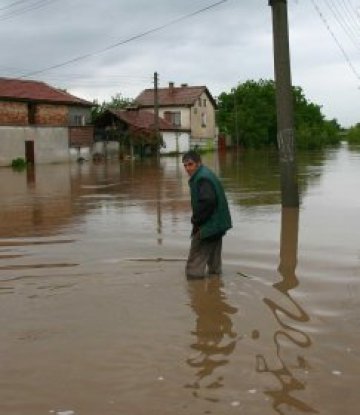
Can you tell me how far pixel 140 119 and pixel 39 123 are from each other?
1437 centimetres

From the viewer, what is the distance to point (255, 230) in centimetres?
1254

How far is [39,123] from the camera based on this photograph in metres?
49.2

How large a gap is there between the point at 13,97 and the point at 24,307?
41163mm

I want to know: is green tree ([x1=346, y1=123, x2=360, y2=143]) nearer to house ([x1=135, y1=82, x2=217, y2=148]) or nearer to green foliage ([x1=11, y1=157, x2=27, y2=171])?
house ([x1=135, y1=82, x2=217, y2=148])

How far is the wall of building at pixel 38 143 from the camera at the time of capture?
1796 inches

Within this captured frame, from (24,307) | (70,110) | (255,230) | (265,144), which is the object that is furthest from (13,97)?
(265,144)

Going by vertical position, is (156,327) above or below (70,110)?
below

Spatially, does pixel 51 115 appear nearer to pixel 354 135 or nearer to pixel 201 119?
pixel 201 119

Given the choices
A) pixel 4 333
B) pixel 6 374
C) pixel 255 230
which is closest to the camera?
pixel 6 374

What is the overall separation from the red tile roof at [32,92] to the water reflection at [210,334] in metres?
40.2

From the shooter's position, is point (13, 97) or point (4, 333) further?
point (13, 97)

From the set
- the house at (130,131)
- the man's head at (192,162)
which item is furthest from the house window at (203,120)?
the man's head at (192,162)

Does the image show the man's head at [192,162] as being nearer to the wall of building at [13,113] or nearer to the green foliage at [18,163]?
the green foliage at [18,163]

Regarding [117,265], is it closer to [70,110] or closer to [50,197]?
[50,197]
